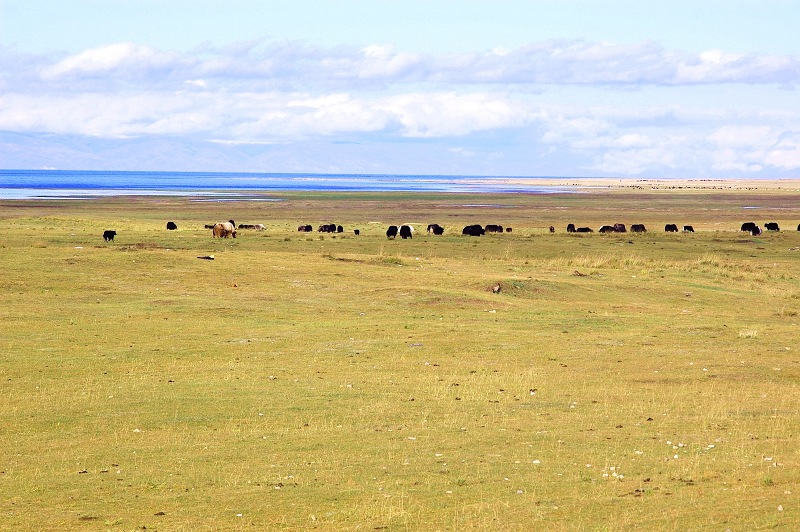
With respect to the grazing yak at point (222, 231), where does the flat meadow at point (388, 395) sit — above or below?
below

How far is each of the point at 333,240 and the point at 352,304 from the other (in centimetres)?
2721

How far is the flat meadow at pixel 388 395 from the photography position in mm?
11180

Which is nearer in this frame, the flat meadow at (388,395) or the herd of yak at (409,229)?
the flat meadow at (388,395)

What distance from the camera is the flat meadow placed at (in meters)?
11.2

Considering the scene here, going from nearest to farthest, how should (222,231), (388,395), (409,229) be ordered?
(388,395) → (222,231) → (409,229)

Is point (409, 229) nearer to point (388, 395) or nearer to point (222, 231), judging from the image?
point (222, 231)

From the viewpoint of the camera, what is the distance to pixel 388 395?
18000 millimetres

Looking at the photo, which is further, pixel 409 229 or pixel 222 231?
pixel 409 229

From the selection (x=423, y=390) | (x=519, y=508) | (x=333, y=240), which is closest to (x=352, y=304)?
(x=423, y=390)

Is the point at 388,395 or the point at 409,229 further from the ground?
the point at 409,229

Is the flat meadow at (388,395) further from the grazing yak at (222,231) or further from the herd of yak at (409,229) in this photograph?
the herd of yak at (409,229)

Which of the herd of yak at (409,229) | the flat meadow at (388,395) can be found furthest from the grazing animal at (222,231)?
the flat meadow at (388,395)

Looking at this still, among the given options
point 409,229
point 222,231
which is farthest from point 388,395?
point 409,229

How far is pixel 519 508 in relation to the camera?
10930 millimetres
